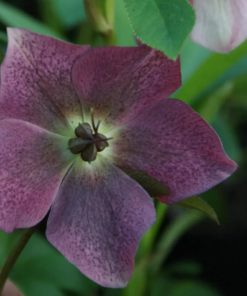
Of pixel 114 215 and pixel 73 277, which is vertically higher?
pixel 114 215

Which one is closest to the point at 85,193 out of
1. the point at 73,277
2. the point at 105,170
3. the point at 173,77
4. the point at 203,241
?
the point at 105,170

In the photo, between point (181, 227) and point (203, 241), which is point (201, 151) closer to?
point (181, 227)

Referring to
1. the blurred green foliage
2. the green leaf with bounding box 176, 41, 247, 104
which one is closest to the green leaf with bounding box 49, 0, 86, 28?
the blurred green foliage

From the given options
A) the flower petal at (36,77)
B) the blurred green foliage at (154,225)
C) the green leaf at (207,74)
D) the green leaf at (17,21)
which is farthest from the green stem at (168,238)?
the flower petal at (36,77)

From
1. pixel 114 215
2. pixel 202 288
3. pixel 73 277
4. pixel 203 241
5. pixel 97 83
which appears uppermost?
pixel 97 83

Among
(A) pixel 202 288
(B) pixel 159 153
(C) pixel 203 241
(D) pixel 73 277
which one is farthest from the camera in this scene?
(C) pixel 203 241

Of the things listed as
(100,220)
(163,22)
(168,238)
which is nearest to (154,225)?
(168,238)

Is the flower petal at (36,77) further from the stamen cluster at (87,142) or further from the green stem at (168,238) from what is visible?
the green stem at (168,238)
